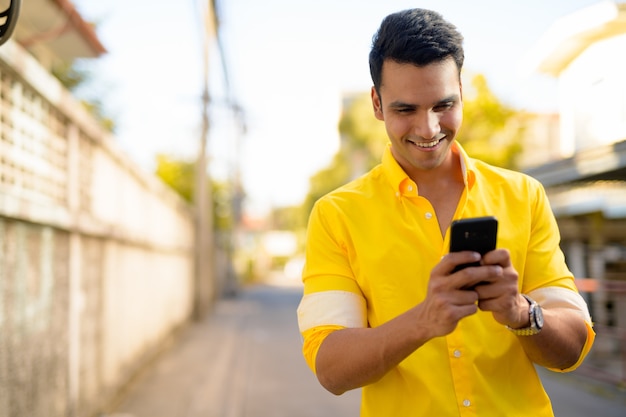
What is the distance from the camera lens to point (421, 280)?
6.19 feet

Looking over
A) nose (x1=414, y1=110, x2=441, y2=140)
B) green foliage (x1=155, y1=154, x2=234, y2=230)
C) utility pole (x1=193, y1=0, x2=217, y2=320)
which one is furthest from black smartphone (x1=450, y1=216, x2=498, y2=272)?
green foliage (x1=155, y1=154, x2=234, y2=230)

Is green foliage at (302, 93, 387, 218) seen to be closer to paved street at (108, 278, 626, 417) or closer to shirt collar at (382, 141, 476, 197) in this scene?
paved street at (108, 278, 626, 417)

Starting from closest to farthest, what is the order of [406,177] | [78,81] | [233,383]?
[406,177] < [233,383] < [78,81]

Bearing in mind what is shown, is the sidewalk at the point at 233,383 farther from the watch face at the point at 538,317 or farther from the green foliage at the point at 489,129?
the green foliage at the point at 489,129

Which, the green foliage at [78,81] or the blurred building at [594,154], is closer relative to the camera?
the blurred building at [594,154]

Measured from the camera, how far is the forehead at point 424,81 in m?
1.84

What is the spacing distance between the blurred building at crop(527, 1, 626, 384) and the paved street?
80 cm

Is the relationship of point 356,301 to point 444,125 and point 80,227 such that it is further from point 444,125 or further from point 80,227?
point 80,227

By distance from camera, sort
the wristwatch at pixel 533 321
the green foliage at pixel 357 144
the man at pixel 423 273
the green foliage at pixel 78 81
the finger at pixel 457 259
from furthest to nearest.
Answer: the green foliage at pixel 357 144 → the green foliage at pixel 78 81 → the man at pixel 423 273 → the wristwatch at pixel 533 321 → the finger at pixel 457 259

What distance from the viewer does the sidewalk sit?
7.39m

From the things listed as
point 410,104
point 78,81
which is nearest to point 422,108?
point 410,104

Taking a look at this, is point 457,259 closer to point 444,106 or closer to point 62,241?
point 444,106

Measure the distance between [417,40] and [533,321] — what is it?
735mm

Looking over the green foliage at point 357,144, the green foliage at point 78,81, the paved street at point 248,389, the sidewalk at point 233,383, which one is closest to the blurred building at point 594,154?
the paved street at point 248,389
